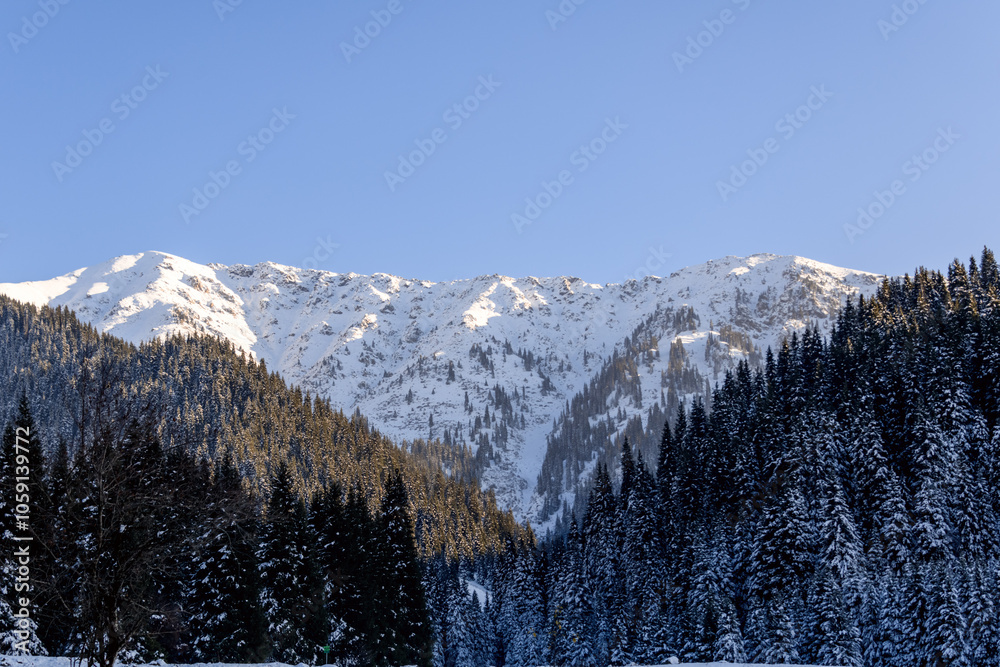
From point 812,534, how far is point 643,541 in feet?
61.6

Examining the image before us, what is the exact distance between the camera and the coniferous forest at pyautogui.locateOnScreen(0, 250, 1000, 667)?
2141 centimetres

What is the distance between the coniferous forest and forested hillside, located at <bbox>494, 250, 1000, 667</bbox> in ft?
0.77

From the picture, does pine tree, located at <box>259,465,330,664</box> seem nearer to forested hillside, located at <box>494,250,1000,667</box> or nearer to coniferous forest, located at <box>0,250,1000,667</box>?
coniferous forest, located at <box>0,250,1000,667</box>

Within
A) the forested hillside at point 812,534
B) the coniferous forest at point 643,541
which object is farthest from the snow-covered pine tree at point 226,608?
the forested hillside at point 812,534

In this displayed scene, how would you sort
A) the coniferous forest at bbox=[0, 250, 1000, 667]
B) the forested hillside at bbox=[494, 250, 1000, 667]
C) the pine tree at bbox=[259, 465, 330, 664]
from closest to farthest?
the coniferous forest at bbox=[0, 250, 1000, 667], the pine tree at bbox=[259, 465, 330, 664], the forested hillside at bbox=[494, 250, 1000, 667]

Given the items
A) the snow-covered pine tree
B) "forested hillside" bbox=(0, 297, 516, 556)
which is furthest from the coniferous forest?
"forested hillside" bbox=(0, 297, 516, 556)

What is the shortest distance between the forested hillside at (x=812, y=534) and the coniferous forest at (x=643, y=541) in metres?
0.23

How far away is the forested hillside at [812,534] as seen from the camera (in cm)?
4872

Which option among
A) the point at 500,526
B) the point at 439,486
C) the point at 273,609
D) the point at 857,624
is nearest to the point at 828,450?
the point at 857,624

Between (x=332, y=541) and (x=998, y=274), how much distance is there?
111 m

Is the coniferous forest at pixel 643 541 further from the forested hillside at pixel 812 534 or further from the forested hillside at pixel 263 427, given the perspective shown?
the forested hillside at pixel 263 427

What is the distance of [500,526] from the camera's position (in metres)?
150

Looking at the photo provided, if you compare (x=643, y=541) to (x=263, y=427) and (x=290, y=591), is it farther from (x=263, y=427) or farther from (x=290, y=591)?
(x=263, y=427)

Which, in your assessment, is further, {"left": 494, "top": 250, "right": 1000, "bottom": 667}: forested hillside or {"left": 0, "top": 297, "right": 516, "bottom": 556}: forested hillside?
{"left": 0, "top": 297, "right": 516, "bottom": 556}: forested hillside
